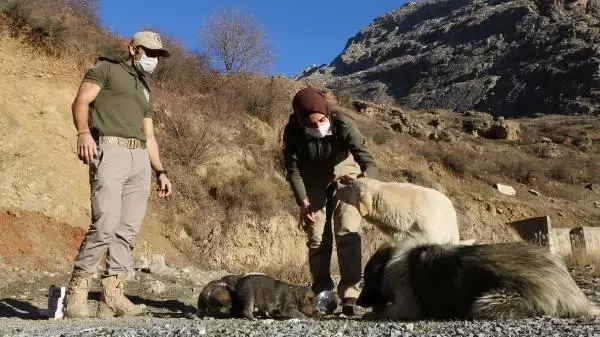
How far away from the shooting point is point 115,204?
16.0 feet

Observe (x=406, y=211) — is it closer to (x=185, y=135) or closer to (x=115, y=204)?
(x=115, y=204)

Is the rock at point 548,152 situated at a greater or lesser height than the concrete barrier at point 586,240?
greater

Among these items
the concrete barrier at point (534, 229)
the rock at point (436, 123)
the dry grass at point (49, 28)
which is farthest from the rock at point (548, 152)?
the dry grass at point (49, 28)

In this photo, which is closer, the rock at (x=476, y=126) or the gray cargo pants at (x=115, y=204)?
the gray cargo pants at (x=115, y=204)

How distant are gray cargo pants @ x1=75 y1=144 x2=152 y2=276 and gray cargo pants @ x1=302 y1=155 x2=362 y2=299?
5.64ft

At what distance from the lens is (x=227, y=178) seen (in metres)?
14.2

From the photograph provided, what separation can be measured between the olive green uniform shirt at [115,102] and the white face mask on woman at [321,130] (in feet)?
5.29

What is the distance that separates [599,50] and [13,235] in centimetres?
5286

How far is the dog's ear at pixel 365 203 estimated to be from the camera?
16.7 feet

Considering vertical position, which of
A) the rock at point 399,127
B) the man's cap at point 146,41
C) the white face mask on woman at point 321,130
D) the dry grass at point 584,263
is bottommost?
the dry grass at point 584,263

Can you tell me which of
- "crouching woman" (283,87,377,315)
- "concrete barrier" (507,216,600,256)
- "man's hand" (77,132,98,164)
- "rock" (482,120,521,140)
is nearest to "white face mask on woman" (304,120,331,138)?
"crouching woman" (283,87,377,315)

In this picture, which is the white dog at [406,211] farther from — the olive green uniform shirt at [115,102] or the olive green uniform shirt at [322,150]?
the olive green uniform shirt at [115,102]

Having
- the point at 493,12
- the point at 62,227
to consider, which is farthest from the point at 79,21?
the point at 493,12

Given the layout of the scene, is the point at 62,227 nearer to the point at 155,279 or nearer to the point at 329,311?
the point at 155,279
